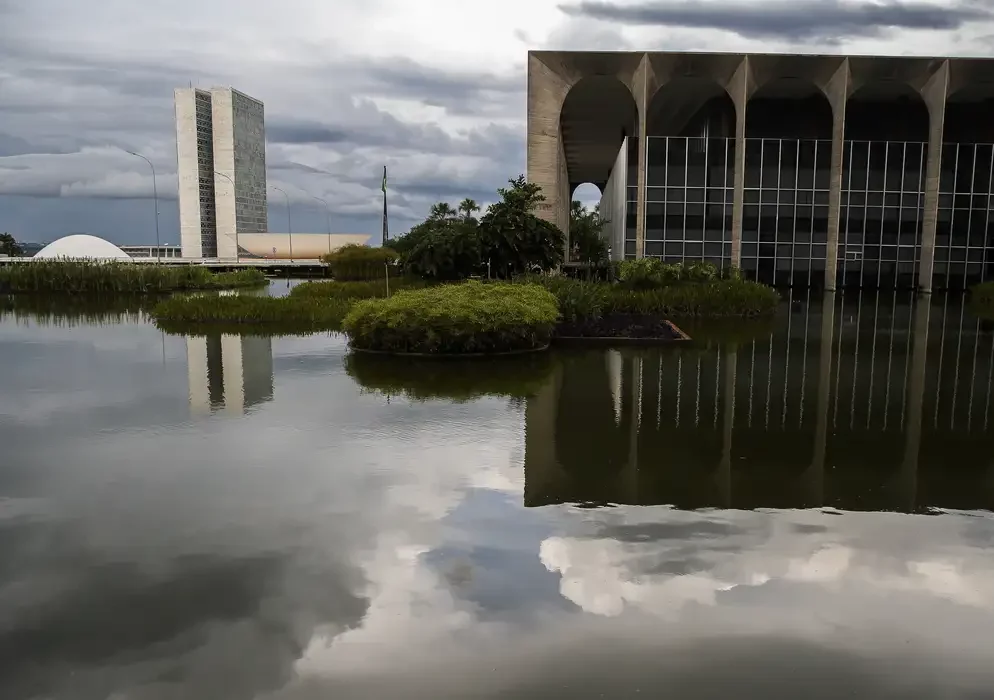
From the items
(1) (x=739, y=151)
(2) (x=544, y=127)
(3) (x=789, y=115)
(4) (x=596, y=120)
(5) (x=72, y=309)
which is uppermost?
(4) (x=596, y=120)

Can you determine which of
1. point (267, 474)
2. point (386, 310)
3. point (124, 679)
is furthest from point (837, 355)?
point (124, 679)

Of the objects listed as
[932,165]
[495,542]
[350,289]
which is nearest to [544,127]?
[350,289]

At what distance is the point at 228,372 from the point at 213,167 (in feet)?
406

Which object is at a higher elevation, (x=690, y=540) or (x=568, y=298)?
(x=568, y=298)

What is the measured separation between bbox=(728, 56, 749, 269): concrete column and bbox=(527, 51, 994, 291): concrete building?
7 cm

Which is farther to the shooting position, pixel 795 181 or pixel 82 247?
pixel 82 247

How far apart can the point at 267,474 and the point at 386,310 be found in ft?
23.4

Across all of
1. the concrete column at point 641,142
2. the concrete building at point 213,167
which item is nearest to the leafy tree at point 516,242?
the concrete column at point 641,142

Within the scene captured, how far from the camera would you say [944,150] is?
3822cm

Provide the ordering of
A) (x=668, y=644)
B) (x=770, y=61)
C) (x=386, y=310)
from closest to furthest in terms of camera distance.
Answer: (x=668, y=644)
(x=386, y=310)
(x=770, y=61)

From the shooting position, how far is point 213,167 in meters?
125

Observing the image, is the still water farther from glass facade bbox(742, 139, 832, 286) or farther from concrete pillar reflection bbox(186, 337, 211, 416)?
glass facade bbox(742, 139, 832, 286)

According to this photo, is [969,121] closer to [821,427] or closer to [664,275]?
[664,275]

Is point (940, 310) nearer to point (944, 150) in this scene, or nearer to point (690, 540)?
point (944, 150)
